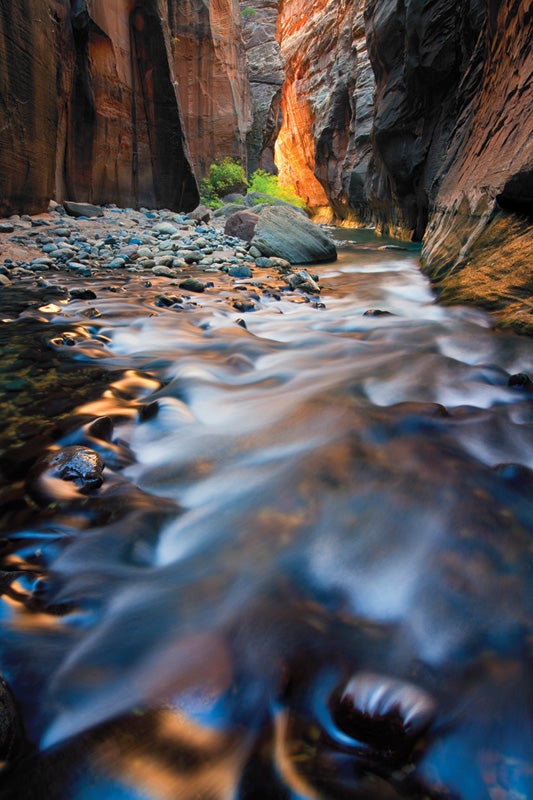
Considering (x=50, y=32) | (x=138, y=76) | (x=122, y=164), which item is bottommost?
(x=122, y=164)

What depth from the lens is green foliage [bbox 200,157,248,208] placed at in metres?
17.4

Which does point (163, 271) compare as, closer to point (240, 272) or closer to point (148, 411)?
point (240, 272)

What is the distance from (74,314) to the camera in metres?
3.66

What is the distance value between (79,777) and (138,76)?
12.6 metres

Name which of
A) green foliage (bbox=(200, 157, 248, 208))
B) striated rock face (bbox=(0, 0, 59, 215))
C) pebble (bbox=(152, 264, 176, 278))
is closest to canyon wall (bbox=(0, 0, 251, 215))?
striated rock face (bbox=(0, 0, 59, 215))

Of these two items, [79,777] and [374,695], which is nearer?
[79,777]

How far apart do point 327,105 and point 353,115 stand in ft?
17.8

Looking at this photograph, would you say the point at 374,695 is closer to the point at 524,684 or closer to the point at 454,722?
the point at 454,722

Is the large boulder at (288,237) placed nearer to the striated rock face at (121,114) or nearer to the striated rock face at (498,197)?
the striated rock face at (498,197)

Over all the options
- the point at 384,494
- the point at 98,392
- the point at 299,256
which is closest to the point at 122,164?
the point at 299,256

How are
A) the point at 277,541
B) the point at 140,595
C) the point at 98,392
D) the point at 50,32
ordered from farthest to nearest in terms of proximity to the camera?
Answer: the point at 50,32
the point at 98,392
the point at 277,541
the point at 140,595

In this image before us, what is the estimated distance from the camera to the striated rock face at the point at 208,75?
1510 centimetres

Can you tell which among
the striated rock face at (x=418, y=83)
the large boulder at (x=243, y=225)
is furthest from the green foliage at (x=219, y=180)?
the large boulder at (x=243, y=225)

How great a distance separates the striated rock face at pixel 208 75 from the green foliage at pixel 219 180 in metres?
0.30
